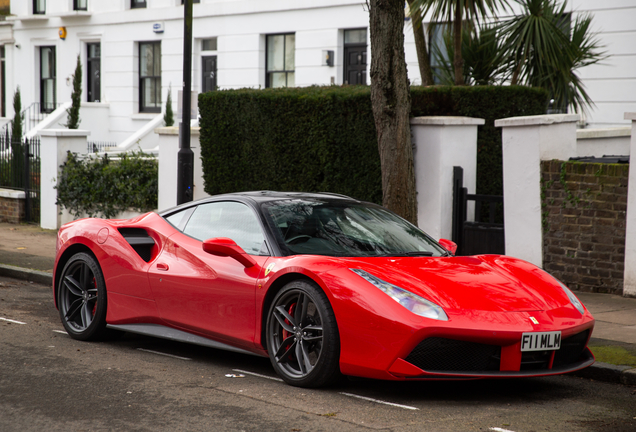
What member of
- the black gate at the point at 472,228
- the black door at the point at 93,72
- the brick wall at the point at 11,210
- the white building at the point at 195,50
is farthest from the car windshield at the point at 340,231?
the black door at the point at 93,72

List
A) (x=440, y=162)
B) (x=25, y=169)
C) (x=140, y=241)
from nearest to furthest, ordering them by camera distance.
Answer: (x=140, y=241) < (x=440, y=162) < (x=25, y=169)

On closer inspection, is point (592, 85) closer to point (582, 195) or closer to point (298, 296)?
point (582, 195)

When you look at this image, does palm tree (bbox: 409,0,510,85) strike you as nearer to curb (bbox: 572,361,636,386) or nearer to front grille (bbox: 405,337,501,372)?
curb (bbox: 572,361,636,386)

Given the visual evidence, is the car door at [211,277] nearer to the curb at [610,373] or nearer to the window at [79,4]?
the curb at [610,373]

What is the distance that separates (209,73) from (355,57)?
5.45 meters

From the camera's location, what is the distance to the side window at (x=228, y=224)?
609 cm

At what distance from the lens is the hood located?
17.1 ft

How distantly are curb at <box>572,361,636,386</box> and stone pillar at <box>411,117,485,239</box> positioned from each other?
5105mm

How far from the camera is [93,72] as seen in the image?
27.9 meters

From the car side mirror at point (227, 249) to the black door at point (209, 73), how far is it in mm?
19128

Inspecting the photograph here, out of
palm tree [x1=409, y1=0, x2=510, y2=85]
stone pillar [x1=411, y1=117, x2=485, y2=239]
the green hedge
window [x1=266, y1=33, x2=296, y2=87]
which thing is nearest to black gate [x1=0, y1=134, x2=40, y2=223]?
the green hedge

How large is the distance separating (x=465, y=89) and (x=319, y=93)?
2125mm

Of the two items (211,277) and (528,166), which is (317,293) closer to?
(211,277)

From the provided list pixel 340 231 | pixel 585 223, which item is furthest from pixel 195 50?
pixel 340 231
